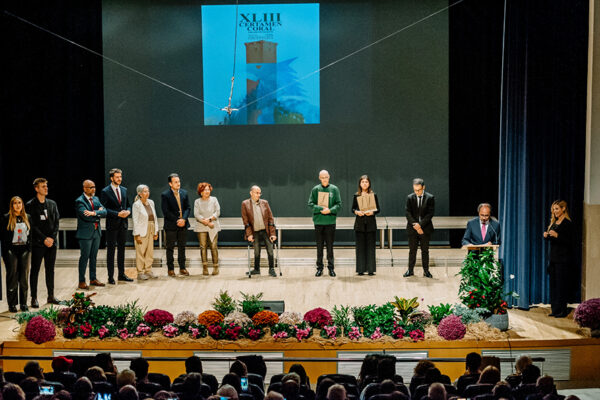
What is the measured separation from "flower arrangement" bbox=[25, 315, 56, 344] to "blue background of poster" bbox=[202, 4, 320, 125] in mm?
6099

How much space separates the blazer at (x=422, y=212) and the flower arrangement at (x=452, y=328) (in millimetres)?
2864

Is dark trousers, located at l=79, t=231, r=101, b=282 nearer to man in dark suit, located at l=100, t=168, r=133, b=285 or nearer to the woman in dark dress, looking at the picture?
man in dark suit, located at l=100, t=168, r=133, b=285

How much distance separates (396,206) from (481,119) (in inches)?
82.5

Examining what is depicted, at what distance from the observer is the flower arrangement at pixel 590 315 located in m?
7.96

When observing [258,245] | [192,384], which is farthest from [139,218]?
[192,384]

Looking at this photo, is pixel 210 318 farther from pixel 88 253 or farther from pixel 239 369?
pixel 88 253

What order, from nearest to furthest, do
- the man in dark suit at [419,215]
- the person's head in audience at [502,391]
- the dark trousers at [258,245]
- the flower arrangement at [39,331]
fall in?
1. the person's head in audience at [502,391]
2. the flower arrangement at [39,331]
3. the man in dark suit at [419,215]
4. the dark trousers at [258,245]

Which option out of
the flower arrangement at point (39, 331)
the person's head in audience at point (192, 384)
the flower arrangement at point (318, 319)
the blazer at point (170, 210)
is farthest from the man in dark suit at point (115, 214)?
the person's head in audience at point (192, 384)

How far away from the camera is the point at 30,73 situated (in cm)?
1300

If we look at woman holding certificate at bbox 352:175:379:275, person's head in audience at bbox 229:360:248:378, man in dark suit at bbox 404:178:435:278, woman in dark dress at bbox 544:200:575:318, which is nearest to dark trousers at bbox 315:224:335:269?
woman holding certificate at bbox 352:175:379:275

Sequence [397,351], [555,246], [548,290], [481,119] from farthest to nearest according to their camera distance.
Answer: [481,119]
[548,290]
[555,246]
[397,351]

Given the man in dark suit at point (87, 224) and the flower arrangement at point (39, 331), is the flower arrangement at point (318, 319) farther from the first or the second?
the man in dark suit at point (87, 224)

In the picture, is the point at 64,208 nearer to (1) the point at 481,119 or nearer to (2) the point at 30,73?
(2) the point at 30,73

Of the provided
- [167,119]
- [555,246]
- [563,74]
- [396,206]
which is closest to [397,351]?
[555,246]
